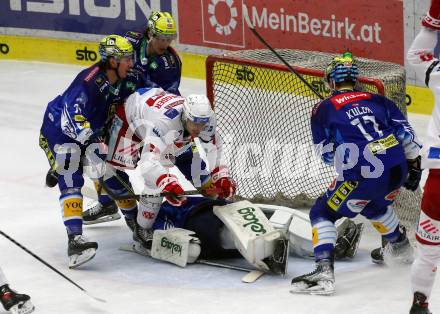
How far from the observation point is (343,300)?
5762mm

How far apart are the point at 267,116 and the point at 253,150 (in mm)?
245

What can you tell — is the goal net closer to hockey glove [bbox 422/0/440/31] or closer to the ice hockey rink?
the ice hockey rink

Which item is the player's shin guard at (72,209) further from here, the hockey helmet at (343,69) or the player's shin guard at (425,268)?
the player's shin guard at (425,268)

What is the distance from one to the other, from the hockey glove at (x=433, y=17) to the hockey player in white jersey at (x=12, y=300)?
2.29 metres

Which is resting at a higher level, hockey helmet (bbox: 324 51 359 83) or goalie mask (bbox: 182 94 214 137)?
hockey helmet (bbox: 324 51 359 83)

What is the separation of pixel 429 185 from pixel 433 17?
0.73 metres

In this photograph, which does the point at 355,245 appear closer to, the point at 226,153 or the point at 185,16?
the point at 226,153

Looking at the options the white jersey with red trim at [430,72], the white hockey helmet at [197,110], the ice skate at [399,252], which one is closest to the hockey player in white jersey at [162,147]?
the white hockey helmet at [197,110]

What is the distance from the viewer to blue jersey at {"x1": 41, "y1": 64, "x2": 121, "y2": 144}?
21.0ft

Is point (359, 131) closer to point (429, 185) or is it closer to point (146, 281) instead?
point (429, 185)

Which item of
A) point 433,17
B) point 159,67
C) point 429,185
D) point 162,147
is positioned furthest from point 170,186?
point 433,17

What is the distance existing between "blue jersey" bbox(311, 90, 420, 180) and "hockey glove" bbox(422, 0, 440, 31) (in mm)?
797

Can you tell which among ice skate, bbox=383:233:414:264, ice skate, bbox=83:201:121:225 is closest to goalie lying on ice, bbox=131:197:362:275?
ice skate, bbox=383:233:414:264

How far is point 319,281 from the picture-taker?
5844 mm
